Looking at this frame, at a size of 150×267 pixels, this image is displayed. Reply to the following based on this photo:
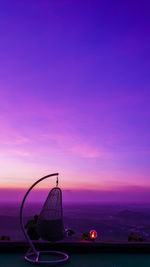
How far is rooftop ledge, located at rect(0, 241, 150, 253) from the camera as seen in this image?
495 cm

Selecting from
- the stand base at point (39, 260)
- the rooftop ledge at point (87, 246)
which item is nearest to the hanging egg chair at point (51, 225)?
the stand base at point (39, 260)

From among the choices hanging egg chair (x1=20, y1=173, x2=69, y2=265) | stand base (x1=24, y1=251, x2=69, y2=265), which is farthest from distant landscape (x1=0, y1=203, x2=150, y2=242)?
stand base (x1=24, y1=251, x2=69, y2=265)

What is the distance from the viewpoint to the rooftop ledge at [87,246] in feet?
16.2

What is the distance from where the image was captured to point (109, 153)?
14.2 meters

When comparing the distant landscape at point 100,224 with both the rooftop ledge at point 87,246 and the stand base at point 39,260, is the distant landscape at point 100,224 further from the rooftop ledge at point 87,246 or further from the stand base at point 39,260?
the stand base at point 39,260

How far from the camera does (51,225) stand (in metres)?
4.44

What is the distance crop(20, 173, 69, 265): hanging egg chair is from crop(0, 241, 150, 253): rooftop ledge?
18 cm

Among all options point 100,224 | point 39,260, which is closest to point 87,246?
point 39,260

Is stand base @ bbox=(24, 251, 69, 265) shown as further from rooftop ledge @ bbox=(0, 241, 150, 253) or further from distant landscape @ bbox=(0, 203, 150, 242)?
distant landscape @ bbox=(0, 203, 150, 242)

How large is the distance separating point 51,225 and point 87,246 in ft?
3.23

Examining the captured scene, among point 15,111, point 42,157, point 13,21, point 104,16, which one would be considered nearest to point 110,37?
point 104,16

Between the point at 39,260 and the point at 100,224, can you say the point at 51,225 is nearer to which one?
the point at 39,260

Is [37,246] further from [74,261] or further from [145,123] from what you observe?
[145,123]

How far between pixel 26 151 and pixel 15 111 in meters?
3.05
